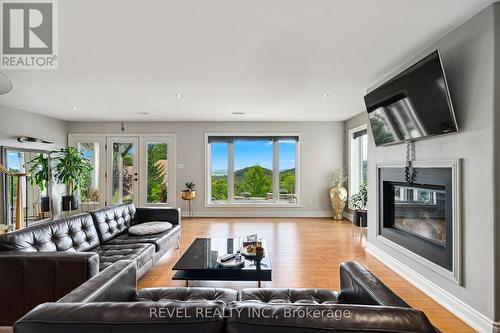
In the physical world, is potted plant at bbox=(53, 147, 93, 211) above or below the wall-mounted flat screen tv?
below

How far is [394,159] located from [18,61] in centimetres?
462

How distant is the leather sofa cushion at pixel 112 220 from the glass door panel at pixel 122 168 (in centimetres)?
314

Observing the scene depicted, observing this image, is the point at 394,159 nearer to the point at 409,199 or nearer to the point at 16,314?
the point at 409,199

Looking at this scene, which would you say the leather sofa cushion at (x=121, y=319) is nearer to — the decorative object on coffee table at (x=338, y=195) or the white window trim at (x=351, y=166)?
the decorative object on coffee table at (x=338, y=195)

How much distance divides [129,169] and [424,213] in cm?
647

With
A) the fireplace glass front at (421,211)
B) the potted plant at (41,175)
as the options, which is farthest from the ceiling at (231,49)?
the fireplace glass front at (421,211)

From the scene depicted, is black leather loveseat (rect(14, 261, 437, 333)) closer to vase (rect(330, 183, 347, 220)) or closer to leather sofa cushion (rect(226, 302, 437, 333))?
leather sofa cushion (rect(226, 302, 437, 333))

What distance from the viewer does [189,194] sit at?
6469mm

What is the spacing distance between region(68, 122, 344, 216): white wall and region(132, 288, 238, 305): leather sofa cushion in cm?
502

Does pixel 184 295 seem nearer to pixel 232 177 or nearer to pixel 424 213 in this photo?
pixel 424 213

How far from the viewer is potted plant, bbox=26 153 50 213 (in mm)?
5605

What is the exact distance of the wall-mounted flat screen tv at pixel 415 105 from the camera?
228 cm

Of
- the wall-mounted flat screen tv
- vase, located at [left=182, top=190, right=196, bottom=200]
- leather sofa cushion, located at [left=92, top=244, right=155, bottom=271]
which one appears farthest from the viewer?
vase, located at [left=182, top=190, right=196, bottom=200]

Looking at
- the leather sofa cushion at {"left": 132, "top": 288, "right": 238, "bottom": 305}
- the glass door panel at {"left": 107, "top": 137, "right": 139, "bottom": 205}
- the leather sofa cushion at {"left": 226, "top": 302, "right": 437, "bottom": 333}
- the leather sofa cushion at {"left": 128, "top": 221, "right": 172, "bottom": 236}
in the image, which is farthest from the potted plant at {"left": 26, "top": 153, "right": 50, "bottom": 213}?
the leather sofa cushion at {"left": 226, "top": 302, "right": 437, "bottom": 333}
